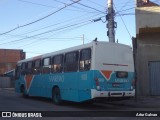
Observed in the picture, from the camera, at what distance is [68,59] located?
18844 millimetres

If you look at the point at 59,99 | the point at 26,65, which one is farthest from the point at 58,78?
the point at 26,65

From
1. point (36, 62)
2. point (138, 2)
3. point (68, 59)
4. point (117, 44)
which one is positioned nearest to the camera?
point (117, 44)

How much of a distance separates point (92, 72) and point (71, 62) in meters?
2.18

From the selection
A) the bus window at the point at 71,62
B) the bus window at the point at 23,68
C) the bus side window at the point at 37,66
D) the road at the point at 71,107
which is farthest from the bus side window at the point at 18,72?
the bus window at the point at 71,62

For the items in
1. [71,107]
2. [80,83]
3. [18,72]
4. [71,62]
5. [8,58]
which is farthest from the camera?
[8,58]

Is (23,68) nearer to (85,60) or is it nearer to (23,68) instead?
(23,68)

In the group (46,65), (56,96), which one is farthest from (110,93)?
(46,65)

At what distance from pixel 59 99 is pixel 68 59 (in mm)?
2337

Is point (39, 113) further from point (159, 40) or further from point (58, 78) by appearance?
point (159, 40)

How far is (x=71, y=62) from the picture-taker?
60.7 ft

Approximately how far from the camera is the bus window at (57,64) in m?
19.6

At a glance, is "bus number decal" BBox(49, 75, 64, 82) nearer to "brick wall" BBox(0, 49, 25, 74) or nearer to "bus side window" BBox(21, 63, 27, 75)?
"bus side window" BBox(21, 63, 27, 75)

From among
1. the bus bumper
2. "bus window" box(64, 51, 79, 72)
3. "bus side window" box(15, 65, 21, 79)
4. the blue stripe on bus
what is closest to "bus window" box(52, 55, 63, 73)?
the blue stripe on bus

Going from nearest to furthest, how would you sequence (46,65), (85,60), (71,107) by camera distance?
(85,60)
(71,107)
(46,65)
